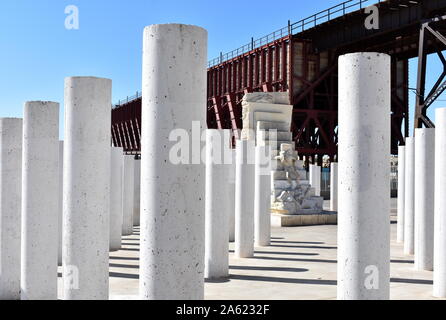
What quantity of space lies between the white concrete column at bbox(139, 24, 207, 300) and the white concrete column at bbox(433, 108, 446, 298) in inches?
186

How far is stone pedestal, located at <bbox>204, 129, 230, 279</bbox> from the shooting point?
33.7 feet

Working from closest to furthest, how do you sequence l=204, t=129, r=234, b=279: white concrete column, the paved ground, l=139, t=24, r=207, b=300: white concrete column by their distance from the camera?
l=139, t=24, r=207, b=300: white concrete column → the paved ground → l=204, t=129, r=234, b=279: white concrete column

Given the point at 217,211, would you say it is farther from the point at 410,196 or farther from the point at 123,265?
the point at 410,196

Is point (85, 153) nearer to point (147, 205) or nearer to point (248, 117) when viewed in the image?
point (147, 205)

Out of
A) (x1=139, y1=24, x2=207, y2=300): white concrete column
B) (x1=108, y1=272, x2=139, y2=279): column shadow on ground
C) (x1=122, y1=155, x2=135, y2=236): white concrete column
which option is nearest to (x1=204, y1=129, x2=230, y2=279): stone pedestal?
(x1=108, y1=272, x2=139, y2=279): column shadow on ground

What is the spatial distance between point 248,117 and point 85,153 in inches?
642

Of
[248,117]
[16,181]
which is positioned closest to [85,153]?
[16,181]

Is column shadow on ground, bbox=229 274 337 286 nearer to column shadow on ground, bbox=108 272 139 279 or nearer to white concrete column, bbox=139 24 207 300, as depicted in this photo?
column shadow on ground, bbox=108 272 139 279

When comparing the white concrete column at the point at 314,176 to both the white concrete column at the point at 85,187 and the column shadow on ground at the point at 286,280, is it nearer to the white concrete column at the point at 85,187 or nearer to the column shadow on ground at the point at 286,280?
the column shadow on ground at the point at 286,280

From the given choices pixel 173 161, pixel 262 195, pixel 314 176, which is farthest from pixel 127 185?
pixel 314 176

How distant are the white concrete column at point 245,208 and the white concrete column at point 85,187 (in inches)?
234

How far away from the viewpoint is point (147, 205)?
5.23m

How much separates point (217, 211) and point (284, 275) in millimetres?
1889

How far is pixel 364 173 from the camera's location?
6270mm
